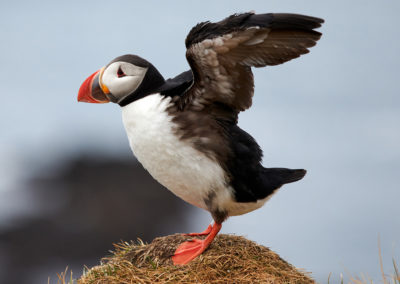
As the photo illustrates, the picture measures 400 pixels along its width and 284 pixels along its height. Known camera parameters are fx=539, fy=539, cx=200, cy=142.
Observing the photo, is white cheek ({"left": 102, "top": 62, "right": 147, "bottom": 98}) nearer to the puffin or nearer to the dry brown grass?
the puffin

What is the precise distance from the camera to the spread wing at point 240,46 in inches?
188

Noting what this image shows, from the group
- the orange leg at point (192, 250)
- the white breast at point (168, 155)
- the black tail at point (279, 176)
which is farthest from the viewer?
the black tail at point (279, 176)

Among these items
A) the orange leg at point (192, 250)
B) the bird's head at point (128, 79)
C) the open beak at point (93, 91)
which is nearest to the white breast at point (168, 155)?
the bird's head at point (128, 79)

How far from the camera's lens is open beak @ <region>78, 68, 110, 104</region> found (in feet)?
18.9

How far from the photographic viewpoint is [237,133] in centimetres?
554

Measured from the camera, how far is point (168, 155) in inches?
208

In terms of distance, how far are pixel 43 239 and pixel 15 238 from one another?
714 millimetres

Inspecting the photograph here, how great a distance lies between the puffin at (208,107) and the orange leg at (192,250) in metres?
0.01

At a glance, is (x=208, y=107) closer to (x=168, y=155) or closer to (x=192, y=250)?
(x=168, y=155)

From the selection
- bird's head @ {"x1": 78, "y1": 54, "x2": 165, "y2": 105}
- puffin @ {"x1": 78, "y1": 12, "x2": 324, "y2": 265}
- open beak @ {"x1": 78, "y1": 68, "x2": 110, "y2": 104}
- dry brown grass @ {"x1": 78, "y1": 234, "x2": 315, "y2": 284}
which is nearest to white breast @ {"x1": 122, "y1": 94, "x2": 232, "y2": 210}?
puffin @ {"x1": 78, "y1": 12, "x2": 324, "y2": 265}

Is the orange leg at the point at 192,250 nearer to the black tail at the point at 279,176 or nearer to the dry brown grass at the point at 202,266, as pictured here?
the dry brown grass at the point at 202,266

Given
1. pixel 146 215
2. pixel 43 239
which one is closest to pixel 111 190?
pixel 146 215

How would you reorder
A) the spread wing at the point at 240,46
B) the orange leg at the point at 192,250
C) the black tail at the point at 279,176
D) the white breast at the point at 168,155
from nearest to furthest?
the spread wing at the point at 240,46, the white breast at the point at 168,155, the orange leg at the point at 192,250, the black tail at the point at 279,176

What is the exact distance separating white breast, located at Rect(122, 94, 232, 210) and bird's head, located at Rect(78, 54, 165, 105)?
0.15 m
